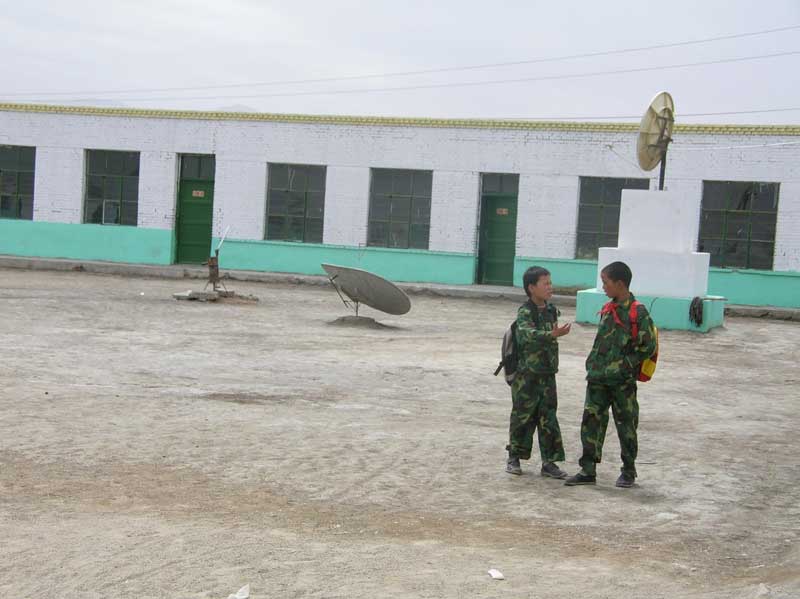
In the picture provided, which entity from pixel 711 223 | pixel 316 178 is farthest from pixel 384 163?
pixel 711 223

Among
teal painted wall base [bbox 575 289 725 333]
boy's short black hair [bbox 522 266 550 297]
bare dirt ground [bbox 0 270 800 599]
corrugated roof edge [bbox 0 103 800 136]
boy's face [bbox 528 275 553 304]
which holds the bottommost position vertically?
bare dirt ground [bbox 0 270 800 599]

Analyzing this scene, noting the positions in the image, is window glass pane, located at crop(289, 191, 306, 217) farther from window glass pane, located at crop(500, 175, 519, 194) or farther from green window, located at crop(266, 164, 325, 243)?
window glass pane, located at crop(500, 175, 519, 194)

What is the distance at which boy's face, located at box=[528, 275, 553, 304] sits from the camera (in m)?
6.94

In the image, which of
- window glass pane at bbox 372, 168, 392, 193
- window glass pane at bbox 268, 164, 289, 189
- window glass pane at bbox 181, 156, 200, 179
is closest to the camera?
window glass pane at bbox 372, 168, 392, 193

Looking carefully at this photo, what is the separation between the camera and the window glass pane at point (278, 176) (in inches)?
1145

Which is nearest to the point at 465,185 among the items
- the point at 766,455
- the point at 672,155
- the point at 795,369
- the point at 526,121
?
the point at 526,121

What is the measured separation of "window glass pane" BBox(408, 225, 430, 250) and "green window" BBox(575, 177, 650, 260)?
3.76 metres

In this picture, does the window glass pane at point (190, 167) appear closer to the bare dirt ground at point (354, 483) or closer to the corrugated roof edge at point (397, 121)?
the corrugated roof edge at point (397, 121)

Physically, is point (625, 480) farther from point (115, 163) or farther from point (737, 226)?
point (115, 163)

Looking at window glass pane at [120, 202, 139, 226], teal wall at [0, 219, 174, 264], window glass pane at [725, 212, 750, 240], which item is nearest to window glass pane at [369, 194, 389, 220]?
teal wall at [0, 219, 174, 264]

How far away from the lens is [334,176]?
28.4m

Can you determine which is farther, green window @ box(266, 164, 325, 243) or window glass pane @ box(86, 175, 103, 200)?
window glass pane @ box(86, 175, 103, 200)

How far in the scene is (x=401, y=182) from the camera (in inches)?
1107

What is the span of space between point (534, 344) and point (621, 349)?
1.73 ft
